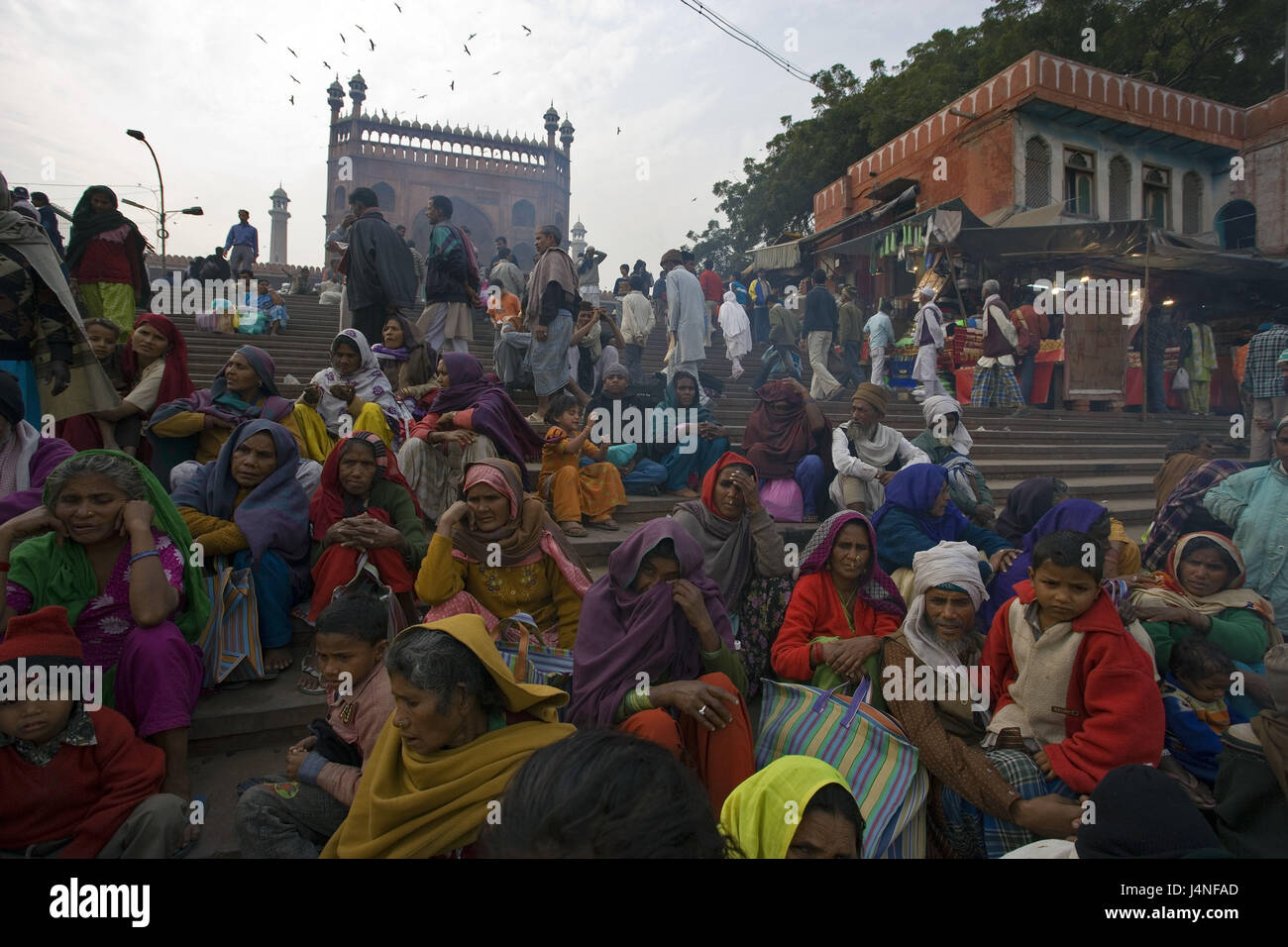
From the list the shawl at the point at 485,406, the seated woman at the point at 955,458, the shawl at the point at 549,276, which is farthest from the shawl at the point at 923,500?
the shawl at the point at 549,276

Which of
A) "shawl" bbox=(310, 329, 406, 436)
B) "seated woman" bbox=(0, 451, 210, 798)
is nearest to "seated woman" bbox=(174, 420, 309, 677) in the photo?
"seated woman" bbox=(0, 451, 210, 798)

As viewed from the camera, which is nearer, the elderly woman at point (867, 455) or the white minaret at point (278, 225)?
the elderly woman at point (867, 455)

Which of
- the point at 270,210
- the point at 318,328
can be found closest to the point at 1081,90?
the point at 318,328

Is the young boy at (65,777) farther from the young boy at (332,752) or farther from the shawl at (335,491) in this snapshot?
the shawl at (335,491)

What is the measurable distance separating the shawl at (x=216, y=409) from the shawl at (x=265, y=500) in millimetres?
671

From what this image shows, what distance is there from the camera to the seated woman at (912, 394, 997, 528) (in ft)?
15.8

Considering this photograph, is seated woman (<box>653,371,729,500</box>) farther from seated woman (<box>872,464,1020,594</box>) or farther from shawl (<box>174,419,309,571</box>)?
shawl (<box>174,419,309,571</box>)

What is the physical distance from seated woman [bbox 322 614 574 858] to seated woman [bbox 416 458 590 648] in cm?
103

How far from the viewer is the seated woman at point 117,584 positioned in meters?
2.49

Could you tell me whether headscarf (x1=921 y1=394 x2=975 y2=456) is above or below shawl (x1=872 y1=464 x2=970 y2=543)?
above

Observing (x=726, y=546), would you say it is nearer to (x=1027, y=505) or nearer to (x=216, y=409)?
(x=1027, y=505)

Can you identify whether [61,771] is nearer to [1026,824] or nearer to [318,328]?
[1026,824]

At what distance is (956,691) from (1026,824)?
53cm

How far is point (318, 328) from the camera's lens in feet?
35.5
